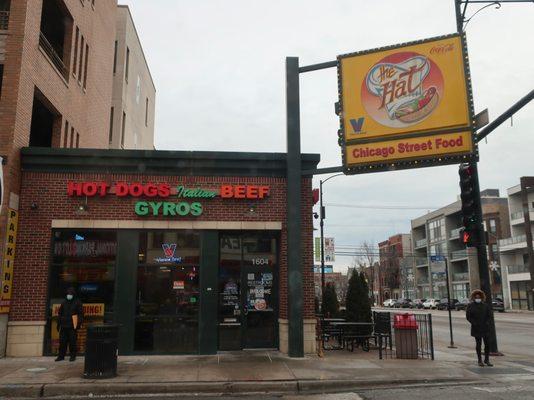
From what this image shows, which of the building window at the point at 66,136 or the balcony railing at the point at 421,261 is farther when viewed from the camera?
the balcony railing at the point at 421,261

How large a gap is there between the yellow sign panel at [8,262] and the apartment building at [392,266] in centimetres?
8132

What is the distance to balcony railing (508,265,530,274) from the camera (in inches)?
2376

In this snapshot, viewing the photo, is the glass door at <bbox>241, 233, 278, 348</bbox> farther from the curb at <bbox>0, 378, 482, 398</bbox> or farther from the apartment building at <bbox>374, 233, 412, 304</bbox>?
the apartment building at <bbox>374, 233, 412, 304</bbox>

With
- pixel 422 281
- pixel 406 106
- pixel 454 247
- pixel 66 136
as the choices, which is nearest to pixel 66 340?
pixel 66 136

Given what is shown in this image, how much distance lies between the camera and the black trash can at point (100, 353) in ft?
34.9

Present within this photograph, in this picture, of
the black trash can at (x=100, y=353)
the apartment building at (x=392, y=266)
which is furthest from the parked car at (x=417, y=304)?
the black trash can at (x=100, y=353)

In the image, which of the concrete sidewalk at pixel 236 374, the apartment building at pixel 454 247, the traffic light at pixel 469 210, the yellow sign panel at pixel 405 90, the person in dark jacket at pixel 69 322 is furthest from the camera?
the apartment building at pixel 454 247

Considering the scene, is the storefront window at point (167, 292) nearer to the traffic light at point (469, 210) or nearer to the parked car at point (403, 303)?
the traffic light at point (469, 210)

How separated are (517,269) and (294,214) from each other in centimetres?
5648

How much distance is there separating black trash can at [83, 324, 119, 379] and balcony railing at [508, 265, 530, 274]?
5928 cm

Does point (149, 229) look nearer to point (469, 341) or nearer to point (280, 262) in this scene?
point (280, 262)

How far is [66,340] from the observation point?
42.2 ft

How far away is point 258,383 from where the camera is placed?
33.8ft

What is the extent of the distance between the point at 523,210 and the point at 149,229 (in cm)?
5554
